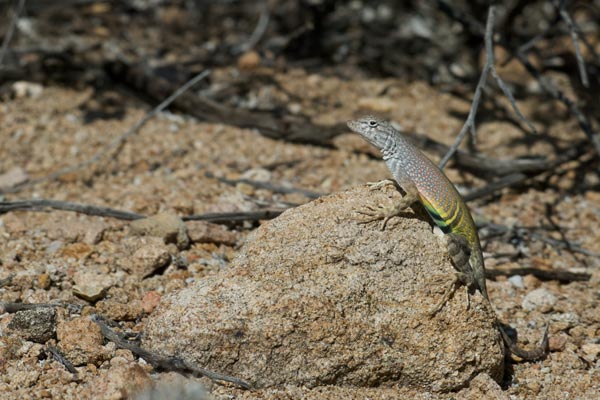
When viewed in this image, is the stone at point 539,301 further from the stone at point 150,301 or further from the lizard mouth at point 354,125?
the stone at point 150,301

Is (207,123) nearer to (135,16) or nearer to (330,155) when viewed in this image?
(330,155)

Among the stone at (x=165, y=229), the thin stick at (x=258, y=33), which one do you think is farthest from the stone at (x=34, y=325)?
the thin stick at (x=258, y=33)

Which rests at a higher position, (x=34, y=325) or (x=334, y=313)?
(x=334, y=313)

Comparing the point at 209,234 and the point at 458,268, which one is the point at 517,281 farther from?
the point at 209,234

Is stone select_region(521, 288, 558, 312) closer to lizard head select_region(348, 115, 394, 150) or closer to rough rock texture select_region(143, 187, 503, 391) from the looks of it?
rough rock texture select_region(143, 187, 503, 391)

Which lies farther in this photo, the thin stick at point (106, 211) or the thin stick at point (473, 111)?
the thin stick at point (106, 211)

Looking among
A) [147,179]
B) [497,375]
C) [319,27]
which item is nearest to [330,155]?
[147,179]

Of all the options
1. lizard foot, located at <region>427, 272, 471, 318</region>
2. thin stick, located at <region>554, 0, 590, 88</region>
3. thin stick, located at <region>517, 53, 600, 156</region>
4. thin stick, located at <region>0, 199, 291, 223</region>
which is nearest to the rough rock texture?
lizard foot, located at <region>427, 272, 471, 318</region>

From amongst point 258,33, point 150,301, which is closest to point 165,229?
point 150,301
